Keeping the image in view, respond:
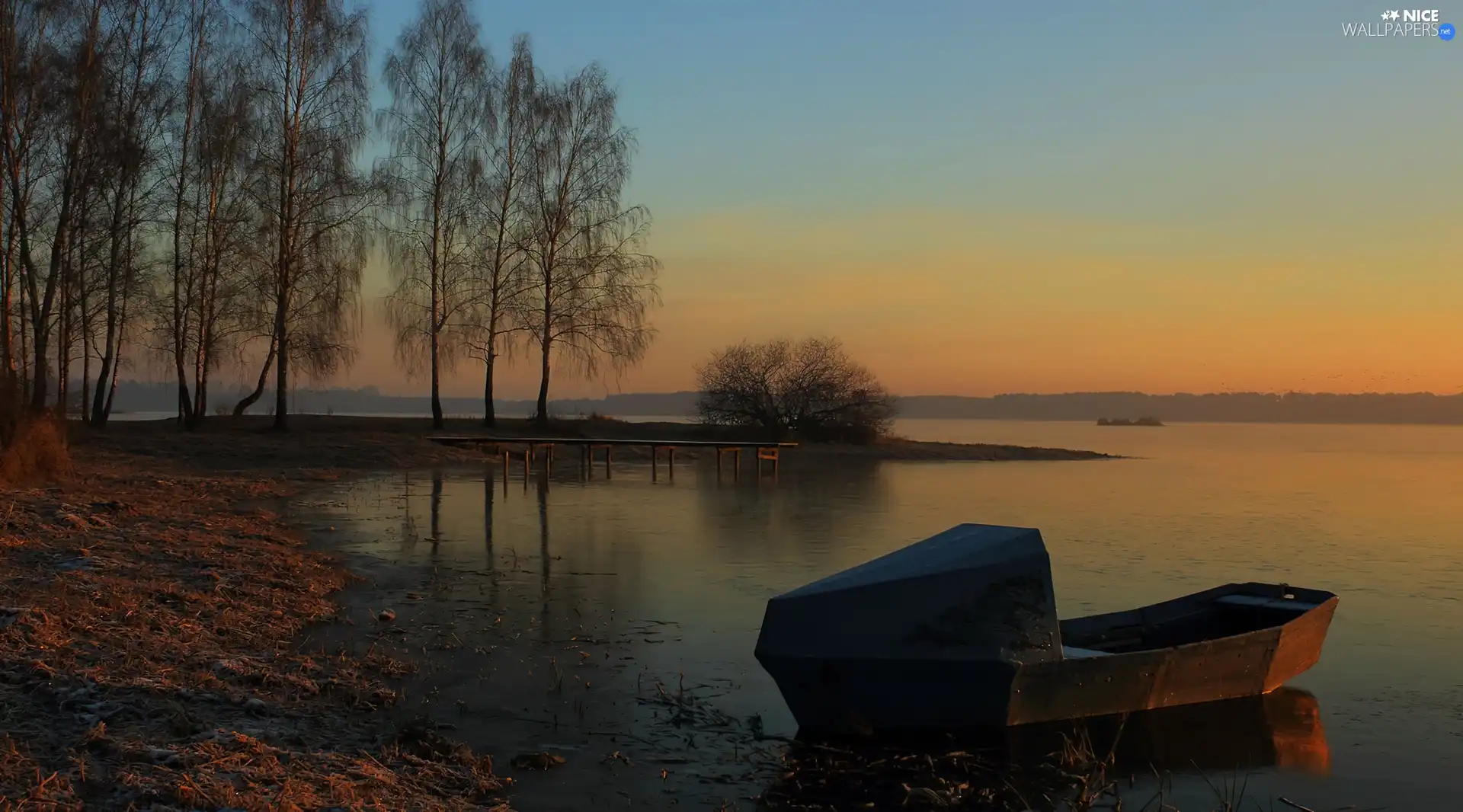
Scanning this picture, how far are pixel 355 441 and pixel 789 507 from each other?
13353 millimetres

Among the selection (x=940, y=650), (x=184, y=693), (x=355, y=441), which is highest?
(x=355, y=441)

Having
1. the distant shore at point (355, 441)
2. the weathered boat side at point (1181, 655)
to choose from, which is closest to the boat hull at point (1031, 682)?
the weathered boat side at point (1181, 655)

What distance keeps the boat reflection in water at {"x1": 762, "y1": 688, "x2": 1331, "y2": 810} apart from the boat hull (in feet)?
0.31

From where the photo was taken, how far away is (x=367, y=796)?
454 centimetres

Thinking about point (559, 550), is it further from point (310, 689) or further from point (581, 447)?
point (581, 447)

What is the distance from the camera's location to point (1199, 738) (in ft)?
21.8

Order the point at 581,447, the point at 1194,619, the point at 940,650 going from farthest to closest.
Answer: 1. the point at 581,447
2. the point at 1194,619
3. the point at 940,650

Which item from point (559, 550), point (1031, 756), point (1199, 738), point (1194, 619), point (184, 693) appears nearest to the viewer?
point (184, 693)

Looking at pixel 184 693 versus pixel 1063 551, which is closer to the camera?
pixel 184 693

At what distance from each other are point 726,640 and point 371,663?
2895 mm

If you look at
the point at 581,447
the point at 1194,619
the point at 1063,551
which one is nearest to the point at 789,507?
the point at 1063,551

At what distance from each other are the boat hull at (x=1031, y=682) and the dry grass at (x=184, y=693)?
6.68 feet

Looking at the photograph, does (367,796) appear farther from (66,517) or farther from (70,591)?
(66,517)

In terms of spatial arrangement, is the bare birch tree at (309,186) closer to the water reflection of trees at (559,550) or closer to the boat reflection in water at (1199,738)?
the water reflection of trees at (559,550)
